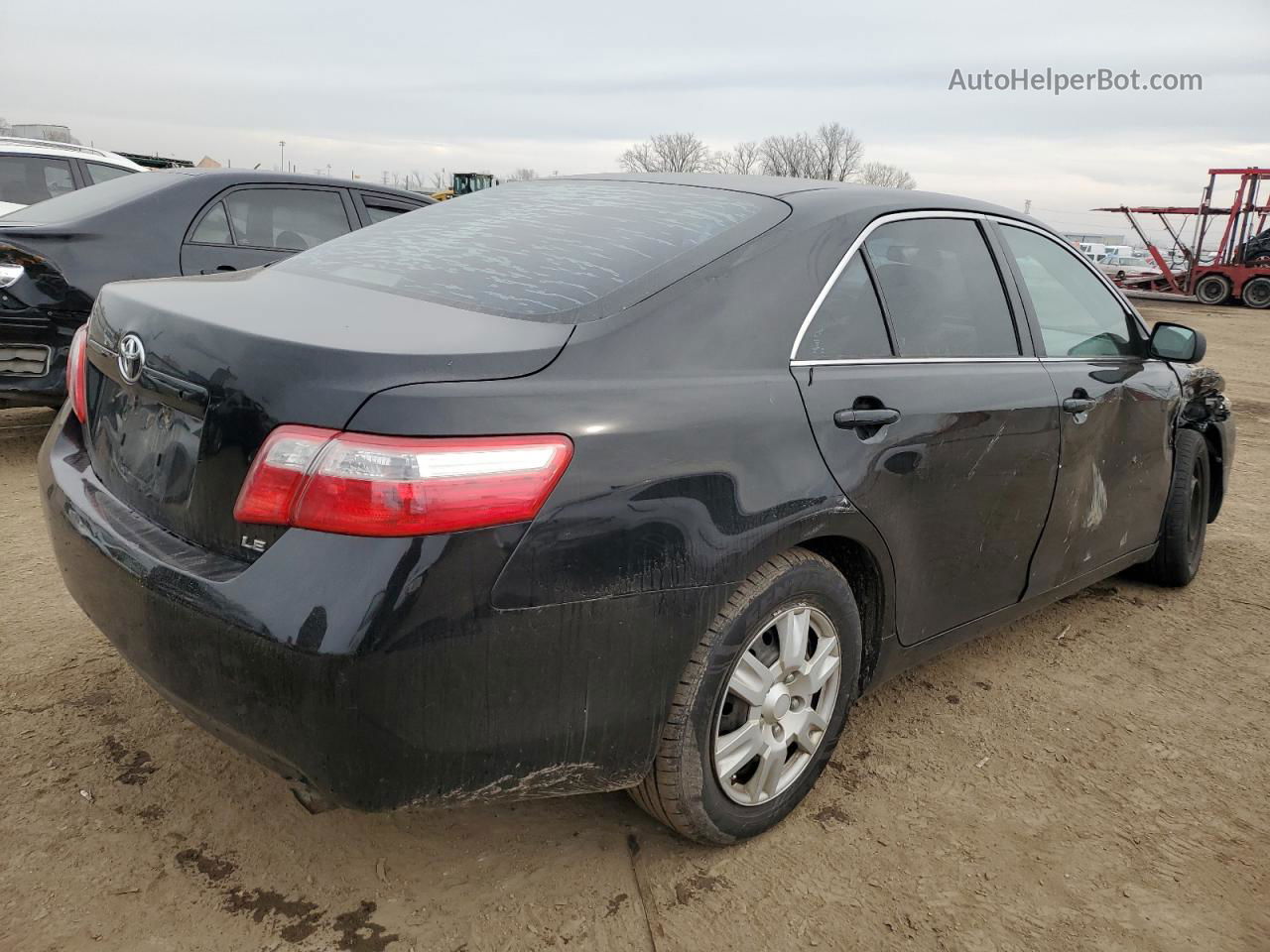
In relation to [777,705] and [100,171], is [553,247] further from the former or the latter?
[100,171]

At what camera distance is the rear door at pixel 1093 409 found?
3055mm

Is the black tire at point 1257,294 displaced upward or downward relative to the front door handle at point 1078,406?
downward

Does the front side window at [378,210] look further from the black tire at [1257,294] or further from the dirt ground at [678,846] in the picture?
the black tire at [1257,294]

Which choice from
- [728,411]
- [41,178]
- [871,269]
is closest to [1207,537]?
[871,269]

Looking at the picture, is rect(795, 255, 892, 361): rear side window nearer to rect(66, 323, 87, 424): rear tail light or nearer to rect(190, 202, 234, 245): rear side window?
rect(66, 323, 87, 424): rear tail light

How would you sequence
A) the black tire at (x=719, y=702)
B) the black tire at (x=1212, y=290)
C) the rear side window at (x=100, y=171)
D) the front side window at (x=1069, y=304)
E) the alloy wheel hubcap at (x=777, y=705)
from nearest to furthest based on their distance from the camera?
the black tire at (x=719, y=702)
the alloy wheel hubcap at (x=777, y=705)
the front side window at (x=1069, y=304)
the rear side window at (x=100, y=171)
the black tire at (x=1212, y=290)

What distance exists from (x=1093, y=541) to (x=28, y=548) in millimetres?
3958

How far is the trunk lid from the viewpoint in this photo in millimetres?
1703

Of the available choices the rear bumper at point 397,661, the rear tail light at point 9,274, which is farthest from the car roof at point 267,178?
the rear bumper at point 397,661

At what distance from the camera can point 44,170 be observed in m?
7.88

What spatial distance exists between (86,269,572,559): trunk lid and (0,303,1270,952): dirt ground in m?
0.78

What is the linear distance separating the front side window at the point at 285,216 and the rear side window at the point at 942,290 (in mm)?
3743

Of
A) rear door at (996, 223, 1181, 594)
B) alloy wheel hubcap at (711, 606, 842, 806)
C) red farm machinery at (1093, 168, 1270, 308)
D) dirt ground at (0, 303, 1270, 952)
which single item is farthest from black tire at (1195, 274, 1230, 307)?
alloy wheel hubcap at (711, 606, 842, 806)

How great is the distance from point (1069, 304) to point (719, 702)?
6.79 ft
